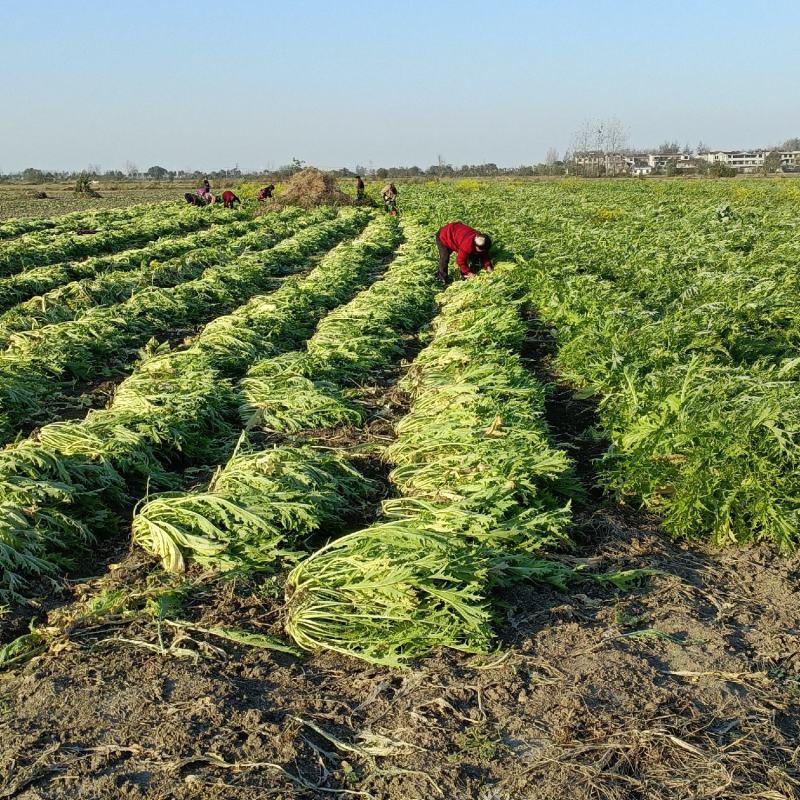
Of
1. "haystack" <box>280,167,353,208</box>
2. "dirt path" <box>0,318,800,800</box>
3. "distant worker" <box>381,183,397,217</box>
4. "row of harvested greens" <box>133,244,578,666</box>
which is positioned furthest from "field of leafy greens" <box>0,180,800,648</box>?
"haystack" <box>280,167,353,208</box>

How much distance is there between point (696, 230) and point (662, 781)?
17.7 meters

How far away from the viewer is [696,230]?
1828 centimetres

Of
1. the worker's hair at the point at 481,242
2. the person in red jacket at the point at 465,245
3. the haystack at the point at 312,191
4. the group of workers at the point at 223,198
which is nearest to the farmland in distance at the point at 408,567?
the worker's hair at the point at 481,242

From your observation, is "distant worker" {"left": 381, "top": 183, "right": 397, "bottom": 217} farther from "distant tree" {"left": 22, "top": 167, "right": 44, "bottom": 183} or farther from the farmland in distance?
"distant tree" {"left": 22, "top": 167, "right": 44, "bottom": 183}

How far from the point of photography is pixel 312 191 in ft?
105

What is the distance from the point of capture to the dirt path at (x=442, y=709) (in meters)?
2.85

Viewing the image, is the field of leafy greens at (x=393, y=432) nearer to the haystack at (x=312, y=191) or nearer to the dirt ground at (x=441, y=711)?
the dirt ground at (x=441, y=711)

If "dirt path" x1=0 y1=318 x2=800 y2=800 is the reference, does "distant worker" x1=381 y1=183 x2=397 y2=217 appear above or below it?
above

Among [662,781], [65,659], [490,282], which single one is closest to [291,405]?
[65,659]

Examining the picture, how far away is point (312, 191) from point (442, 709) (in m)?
31.0

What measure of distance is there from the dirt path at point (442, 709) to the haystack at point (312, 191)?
29.4 m

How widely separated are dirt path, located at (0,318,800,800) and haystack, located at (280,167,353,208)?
2944 cm

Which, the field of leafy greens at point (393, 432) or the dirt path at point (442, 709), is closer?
the dirt path at point (442, 709)

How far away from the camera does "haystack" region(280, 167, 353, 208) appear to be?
105 feet
